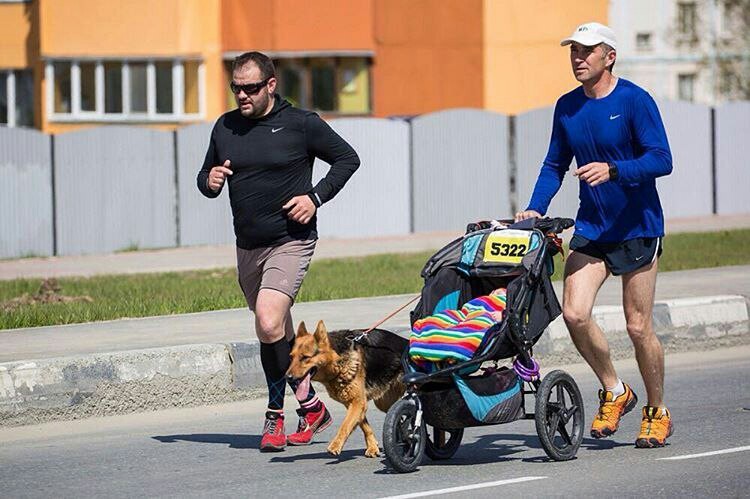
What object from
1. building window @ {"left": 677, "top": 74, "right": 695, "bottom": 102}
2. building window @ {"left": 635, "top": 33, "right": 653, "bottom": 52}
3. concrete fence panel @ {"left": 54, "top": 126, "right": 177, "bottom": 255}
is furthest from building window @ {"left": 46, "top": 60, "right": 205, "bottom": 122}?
building window @ {"left": 677, "top": 74, "right": 695, "bottom": 102}

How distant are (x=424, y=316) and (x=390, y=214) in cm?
2107

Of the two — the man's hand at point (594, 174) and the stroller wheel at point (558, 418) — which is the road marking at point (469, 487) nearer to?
the stroller wheel at point (558, 418)

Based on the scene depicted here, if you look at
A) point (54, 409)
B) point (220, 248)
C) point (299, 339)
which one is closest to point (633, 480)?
point (299, 339)

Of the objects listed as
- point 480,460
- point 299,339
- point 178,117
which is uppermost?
point 178,117

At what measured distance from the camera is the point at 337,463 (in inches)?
340

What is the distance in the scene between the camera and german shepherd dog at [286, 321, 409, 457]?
8.34 metres

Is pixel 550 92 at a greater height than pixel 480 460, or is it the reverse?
pixel 550 92

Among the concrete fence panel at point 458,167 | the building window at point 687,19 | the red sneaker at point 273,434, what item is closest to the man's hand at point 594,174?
the red sneaker at point 273,434

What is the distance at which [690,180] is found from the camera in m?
32.3

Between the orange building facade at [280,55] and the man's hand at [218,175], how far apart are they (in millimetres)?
28516

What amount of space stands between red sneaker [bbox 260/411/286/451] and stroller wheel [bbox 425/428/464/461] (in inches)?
34.4

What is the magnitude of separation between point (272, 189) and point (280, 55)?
2988 cm

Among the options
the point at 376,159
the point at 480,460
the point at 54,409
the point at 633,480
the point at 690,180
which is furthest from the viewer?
the point at 690,180

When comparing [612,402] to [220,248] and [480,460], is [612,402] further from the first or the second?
[220,248]
